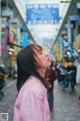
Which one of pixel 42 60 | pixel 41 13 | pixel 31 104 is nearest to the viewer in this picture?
pixel 31 104

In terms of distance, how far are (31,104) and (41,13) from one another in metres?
28.9

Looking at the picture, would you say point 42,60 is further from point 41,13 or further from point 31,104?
point 41,13

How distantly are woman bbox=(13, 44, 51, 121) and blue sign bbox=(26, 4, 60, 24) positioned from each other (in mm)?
27917

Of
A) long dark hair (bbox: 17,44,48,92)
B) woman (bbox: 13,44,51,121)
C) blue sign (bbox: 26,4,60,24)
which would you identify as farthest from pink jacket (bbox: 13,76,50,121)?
blue sign (bbox: 26,4,60,24)

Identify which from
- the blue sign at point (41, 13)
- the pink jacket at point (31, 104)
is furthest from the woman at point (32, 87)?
the blue sign at point (41, 13)

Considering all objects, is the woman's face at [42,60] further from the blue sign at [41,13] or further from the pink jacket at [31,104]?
the blue sign at [41,13]

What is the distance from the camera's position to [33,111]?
2.58 m

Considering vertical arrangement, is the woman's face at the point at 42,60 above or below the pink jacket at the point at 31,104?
above

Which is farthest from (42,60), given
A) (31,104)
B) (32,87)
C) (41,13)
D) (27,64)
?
(41,13)

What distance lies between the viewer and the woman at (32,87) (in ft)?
8.48

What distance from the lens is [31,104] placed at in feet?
8.47

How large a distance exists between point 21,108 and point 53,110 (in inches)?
429

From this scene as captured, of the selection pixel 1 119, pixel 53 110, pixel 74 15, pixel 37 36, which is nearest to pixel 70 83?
pixel 53 110

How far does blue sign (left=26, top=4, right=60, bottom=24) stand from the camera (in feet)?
101
